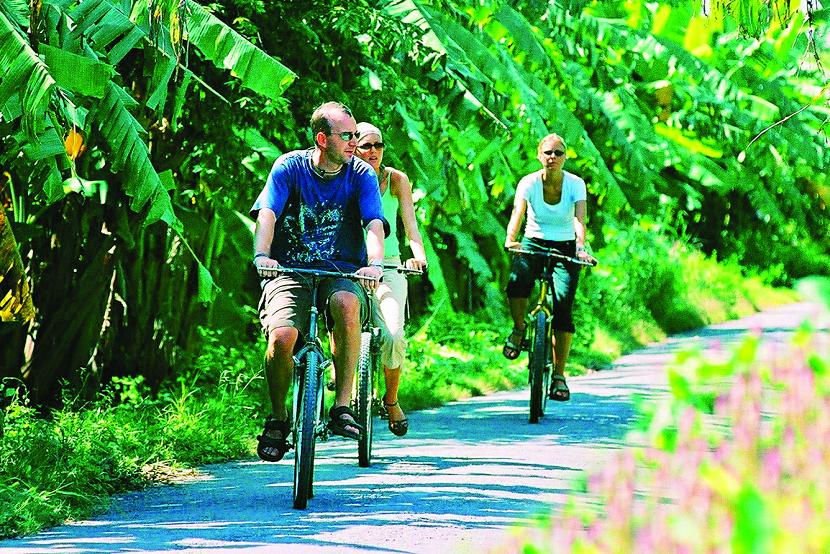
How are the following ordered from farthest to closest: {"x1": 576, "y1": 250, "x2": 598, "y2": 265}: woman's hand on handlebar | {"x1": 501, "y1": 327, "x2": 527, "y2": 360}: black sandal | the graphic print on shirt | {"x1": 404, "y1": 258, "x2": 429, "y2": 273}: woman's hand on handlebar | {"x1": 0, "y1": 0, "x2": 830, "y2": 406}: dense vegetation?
{"x1": 501, "y1": 327, "x2": 527, "y2": 360}: black sandal
{"x1": 576, "y1": 250, "x2": 598, "y2": 265}: woman's hand on handlebar
{"x1": 404, "y1": 258, "x2": 429, "y2": 273}: woman's hand on handlebar
{"x1": 0, "y1": 0, "x2": 830, "y2": 406}: dense vegetation
the graphic print on shirt

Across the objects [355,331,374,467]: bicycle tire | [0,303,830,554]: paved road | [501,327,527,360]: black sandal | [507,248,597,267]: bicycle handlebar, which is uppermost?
[507,248,597,267]: bicycle handlebar

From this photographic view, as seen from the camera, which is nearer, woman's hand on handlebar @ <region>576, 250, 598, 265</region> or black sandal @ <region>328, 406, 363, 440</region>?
black sandal @ <region>328, 406, 363, 440</region>

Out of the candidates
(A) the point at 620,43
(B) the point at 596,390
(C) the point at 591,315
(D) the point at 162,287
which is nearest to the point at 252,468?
(D) the point at 162,287

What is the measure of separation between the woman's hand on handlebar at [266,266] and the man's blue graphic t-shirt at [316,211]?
0.46m

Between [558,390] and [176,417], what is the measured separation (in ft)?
10.3

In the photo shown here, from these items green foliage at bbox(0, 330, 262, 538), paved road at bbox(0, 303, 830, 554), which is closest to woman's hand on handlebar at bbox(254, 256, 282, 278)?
paved road at bbox(0, 303, 830, 554)

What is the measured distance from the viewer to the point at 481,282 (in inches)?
688

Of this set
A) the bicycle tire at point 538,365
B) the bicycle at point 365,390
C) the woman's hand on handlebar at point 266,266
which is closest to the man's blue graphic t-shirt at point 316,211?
the woman's hand on handlebar at point 266,266

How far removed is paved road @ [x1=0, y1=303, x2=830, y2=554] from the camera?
661 centimetres

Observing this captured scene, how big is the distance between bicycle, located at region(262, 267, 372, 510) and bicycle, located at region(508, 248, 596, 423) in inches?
144

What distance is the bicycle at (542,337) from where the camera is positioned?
1123 cm

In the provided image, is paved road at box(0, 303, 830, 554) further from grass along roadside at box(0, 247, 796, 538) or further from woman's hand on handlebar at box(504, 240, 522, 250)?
woman's hand on handlebar at box(504, 240, 522, 250)

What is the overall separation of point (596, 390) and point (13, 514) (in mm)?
7633

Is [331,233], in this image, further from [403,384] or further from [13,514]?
[403,384]
